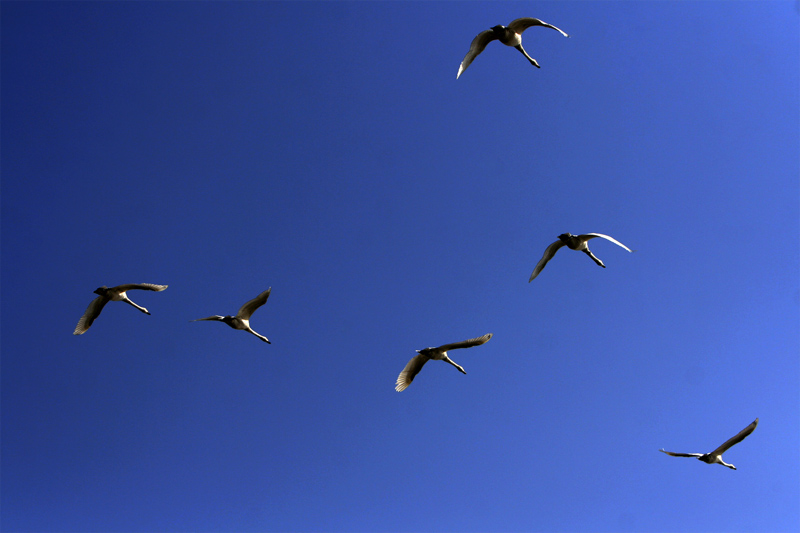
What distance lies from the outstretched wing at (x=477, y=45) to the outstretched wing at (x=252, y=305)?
34.4 feet

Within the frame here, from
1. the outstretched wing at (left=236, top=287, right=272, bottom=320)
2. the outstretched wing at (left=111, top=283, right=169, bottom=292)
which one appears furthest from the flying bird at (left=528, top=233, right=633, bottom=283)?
the outstretched wing at (left=111, top=283, right=169, bottom=292)

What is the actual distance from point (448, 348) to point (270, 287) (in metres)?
7.03

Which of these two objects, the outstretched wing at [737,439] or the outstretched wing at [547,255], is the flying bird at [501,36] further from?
the outstretched wing at [737,439]

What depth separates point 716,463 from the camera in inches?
997

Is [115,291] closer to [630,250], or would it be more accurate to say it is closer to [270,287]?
[270,287]

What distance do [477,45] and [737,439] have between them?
16082 mm

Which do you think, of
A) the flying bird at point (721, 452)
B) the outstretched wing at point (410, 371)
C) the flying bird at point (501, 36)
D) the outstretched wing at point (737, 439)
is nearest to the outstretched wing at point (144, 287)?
the outstretched wing at point (410, 371)

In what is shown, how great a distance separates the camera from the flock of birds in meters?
22.4

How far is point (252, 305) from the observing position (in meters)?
24.8

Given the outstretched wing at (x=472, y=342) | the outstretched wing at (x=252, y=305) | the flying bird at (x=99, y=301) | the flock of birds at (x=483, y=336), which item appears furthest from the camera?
the flying bird at (x=99, y=301)

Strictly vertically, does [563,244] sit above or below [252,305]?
above

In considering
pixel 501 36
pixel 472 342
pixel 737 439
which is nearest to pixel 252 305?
pixel 472 342

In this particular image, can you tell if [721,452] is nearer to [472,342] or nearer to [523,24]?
[472,342]

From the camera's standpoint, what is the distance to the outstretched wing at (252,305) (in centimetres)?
2427
